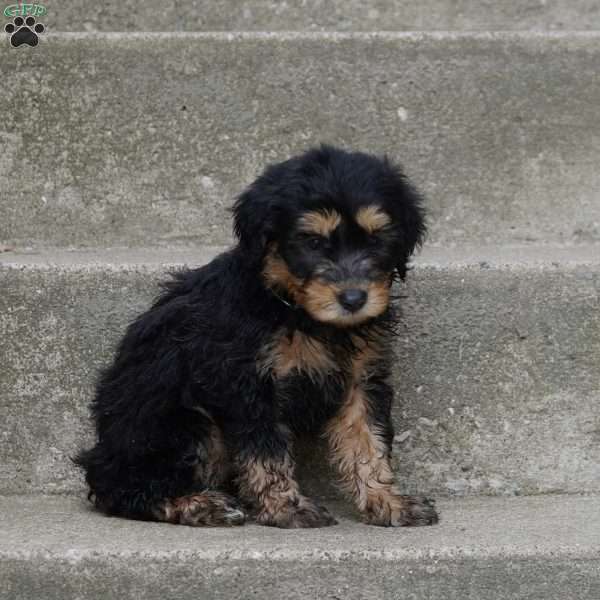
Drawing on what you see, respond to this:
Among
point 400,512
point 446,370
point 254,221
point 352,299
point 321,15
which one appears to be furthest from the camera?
point 321,15

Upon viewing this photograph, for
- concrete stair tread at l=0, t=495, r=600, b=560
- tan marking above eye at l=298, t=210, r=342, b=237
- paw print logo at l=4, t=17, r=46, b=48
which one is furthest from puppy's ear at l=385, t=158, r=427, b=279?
paw print logo at l=4, t=17, r=46, b=48

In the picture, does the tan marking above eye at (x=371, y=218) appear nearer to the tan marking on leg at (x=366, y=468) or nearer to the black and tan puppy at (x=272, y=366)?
the black and tan puppy at (x=272, y=366)

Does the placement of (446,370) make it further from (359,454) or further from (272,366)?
(272,366)

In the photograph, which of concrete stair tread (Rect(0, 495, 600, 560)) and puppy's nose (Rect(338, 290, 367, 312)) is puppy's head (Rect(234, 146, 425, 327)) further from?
concrete stair tread (Rect(0, 495, 600, 560))

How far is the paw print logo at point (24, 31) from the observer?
523cm

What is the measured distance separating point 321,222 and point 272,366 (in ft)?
1.87

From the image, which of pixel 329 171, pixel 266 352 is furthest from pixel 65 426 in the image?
pixel 329 171

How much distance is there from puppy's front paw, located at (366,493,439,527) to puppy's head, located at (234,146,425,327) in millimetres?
697

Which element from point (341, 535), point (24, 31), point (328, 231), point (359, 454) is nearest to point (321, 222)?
point (328, 231)

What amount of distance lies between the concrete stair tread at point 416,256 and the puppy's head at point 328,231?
2.11 feet

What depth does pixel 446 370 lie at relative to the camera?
437cm

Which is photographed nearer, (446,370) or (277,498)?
(277,498)

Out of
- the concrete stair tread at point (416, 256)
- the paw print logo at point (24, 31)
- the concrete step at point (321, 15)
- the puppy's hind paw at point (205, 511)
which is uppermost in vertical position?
the concrete step at point (321, 15)

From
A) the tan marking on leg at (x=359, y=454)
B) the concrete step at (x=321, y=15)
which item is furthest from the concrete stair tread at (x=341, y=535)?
the concrete step at (x=321, y=15)
